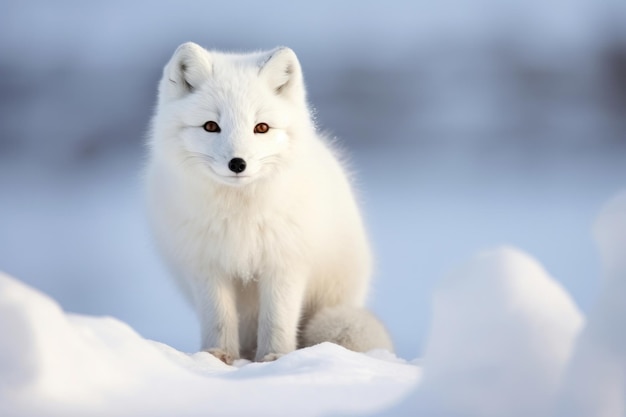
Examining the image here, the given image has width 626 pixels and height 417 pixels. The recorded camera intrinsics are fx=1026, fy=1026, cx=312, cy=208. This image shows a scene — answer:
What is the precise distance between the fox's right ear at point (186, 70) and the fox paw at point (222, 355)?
36.0 inches

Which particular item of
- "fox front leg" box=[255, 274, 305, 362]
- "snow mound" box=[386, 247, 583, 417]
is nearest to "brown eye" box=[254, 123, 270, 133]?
"fox front leg" box=[255, 274, 305, 362]

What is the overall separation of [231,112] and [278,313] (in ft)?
Answer: 2.52

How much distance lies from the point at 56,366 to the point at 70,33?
15.6m

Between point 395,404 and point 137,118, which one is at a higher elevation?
point 137,118

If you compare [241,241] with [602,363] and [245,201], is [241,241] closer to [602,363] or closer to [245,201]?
[245,201]

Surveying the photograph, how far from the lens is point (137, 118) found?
12352mm

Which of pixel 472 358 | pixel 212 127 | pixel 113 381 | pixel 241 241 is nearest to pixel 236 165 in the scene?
pixel 212 127

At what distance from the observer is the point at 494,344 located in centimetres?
170

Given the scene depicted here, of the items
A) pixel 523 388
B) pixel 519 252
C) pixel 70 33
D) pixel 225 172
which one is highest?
pixel 70 33

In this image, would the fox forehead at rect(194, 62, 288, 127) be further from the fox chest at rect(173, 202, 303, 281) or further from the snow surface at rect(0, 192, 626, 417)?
the snow surface at rect(0, 192, 626, 417)

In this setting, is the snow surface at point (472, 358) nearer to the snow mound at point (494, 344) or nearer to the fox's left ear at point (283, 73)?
the snow mound at point (494, 344)

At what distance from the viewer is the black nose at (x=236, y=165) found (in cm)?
336

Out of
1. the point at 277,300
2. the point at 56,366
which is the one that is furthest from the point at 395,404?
the point at 277,300

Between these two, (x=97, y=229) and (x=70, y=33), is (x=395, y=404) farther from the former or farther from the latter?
(x=70, y=33)
